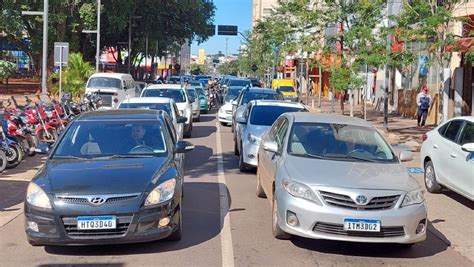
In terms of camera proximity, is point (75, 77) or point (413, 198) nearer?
point (413, 198)

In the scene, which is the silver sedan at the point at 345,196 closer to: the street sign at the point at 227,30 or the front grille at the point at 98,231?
the front grille at the point at 98,231

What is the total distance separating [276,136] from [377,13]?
1526 cm

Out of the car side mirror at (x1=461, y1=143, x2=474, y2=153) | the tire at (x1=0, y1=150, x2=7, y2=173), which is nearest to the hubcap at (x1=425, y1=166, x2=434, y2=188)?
the car side mirror at (x1=461, y1=143, x2=474, y2=153)

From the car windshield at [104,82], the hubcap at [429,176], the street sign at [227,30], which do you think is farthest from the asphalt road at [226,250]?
the street sign at [227,30]

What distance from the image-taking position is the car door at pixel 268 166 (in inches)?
332

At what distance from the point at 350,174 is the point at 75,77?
27.6 meters

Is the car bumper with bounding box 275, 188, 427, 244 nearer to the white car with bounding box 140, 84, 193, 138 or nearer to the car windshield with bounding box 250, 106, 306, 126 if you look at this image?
the car windshield with bounding box 250, 106, 306, 126

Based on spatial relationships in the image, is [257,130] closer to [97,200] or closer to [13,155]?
[13,155]

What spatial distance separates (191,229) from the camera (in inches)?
317

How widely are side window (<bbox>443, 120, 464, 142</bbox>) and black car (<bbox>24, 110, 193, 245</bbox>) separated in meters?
5.48

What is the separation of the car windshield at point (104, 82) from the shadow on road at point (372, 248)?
67.0ft

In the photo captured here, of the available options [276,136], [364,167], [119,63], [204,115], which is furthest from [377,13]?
[119,63]

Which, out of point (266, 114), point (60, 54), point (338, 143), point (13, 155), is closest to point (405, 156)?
point (338, 143)

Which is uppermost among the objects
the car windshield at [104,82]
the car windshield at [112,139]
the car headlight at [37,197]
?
the car windshield at [104,82]
